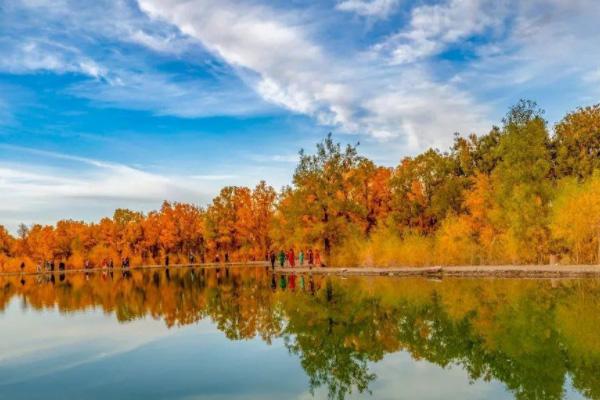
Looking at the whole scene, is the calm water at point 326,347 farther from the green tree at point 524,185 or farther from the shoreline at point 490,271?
the green tree at point 524,185

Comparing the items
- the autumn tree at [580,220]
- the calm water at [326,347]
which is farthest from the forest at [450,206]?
the calm water at [326,347]

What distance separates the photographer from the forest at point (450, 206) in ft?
122

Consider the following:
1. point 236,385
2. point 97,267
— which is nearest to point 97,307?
point 236,385

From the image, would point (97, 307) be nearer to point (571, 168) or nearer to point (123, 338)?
point (123, 338)

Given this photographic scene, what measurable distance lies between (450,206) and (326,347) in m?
37.0

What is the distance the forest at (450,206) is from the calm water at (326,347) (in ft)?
32.9

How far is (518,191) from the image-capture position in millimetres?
38250

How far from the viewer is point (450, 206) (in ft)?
167

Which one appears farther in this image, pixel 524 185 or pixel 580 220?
pixel 524 185

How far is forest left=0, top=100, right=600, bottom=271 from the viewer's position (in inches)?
1464

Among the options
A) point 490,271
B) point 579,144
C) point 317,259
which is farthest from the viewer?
point 317,259

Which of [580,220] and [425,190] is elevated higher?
[425,190]

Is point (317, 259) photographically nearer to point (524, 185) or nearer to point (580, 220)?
point (524, 185)

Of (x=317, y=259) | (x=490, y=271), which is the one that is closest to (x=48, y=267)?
(x=317, y=259)
